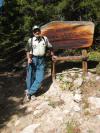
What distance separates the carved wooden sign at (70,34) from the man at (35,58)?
94 centimetres

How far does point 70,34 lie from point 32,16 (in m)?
2.63

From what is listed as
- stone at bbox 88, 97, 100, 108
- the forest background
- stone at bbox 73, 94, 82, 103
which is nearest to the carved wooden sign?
the forest background

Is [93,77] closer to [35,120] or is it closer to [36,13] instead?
[35,120]

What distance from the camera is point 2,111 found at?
10633 mm

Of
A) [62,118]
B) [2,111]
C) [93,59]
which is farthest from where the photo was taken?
[93,59]

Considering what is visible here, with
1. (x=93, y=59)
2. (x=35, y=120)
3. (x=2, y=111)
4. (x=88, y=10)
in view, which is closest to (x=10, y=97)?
(x=2, y=111)

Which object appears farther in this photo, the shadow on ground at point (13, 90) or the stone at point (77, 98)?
the shadow on ground at point (13, 90)

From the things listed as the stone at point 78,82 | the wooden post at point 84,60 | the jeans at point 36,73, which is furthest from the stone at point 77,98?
the wooden post at point 84,60

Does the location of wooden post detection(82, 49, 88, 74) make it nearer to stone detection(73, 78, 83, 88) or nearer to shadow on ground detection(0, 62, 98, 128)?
stone detection(73, 78, 83, 88)

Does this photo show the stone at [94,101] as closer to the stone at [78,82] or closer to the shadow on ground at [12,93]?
the stone at [78,82]

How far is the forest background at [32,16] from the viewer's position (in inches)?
536

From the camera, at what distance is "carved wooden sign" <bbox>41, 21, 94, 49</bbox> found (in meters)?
11.8

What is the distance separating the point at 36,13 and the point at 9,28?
143cm

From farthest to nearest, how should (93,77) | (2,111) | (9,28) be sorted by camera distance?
(9,28) < (93,77) < (2,111)
